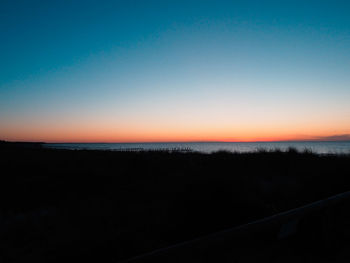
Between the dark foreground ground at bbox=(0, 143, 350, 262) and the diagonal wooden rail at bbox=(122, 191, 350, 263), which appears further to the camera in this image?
the dark foreground ground at bbox=(0, 143, 350, 262)

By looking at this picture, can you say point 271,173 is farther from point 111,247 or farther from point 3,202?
point 3,202

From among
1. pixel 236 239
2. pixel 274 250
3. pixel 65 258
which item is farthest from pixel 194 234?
pixel 65 258

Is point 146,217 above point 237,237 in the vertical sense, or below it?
below

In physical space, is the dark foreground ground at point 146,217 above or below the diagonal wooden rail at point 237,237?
below

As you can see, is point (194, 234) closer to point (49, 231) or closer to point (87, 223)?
point (87, 223)

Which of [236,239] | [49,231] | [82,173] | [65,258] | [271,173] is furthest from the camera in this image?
[82,173]

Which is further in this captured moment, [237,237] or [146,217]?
[146,217]

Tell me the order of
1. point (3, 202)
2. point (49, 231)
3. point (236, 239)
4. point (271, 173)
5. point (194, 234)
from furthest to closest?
point (271, 173), point (3, 202), point (49, 231), point (194, 234), point (236, 239)

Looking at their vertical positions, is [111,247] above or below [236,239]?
below

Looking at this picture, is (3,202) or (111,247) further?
(3,202)

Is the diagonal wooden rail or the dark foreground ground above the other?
the diagonal wooden rail

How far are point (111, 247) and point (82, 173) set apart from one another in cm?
855

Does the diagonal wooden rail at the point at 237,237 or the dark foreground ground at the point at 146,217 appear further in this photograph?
the dark foreground ground at the point at 146,217

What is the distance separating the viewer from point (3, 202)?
22.8ft
